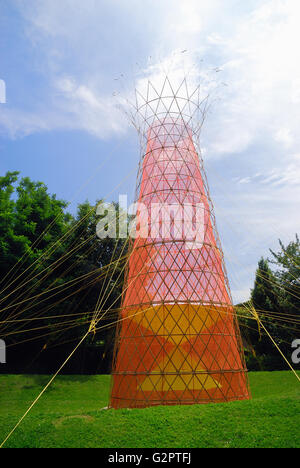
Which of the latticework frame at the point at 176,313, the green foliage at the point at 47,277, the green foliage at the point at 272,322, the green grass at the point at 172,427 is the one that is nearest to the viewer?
the green grass at the point at 172,427

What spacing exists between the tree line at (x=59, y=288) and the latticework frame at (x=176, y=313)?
7.82 m

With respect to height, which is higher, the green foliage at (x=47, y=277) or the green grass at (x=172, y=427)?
the green foliage at (x=47, y=277)

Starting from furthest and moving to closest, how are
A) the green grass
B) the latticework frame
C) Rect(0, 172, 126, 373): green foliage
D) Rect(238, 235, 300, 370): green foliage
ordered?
Rect(238, 235, 300, 370): green foliage → Rect(0, 172, 126, 373): green foliage → the latticework frame → the green grass

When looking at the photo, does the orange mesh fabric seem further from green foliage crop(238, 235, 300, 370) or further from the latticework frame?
green foliage crop(238, 235, 300, 370)

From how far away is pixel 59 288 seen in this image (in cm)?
2036

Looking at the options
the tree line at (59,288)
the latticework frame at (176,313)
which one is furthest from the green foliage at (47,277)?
the latticework frame at (176,313)

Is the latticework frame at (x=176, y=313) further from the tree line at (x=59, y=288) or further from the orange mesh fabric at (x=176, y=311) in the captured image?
the tree line at (x=59, y=288)

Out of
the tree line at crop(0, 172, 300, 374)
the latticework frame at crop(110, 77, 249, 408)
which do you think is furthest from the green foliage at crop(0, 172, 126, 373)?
the latticework frame at crop(110, 77, 249, 408)

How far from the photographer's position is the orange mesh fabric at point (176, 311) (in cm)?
937

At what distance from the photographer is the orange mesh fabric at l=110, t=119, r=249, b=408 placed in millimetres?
9367

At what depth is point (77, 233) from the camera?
22.6 meters

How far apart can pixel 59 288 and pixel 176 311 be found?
12.5 metres

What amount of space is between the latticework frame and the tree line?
7.82 m
